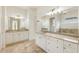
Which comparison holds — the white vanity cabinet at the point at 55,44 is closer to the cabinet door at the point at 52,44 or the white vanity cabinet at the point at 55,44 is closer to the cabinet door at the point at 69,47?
the cabinet door at the point at 52,44

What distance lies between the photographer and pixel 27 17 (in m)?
2.26

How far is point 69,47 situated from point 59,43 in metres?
0.31

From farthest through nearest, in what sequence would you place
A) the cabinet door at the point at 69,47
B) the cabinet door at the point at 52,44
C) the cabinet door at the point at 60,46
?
the cabinet door at the point at 52,44
the cabinet door at the point at 60,46
the cabinet door at the point at 69,47

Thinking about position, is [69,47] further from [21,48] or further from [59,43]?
[21,48]

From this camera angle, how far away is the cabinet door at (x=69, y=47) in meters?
1.74

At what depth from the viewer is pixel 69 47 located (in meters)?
1.84

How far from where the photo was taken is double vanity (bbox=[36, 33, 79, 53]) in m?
1.77

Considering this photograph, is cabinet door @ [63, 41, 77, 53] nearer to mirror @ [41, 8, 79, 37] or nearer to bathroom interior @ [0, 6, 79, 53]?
bathroom interior @ [0, 6, 79, 53]

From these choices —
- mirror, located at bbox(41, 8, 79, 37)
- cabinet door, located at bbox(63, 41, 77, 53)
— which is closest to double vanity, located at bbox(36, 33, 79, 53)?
cabinet door, located at bbox(63, 41, 77, 53)

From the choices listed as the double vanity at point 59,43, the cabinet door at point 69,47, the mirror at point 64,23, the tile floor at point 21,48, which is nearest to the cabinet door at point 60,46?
the double vanity at point 59,43
